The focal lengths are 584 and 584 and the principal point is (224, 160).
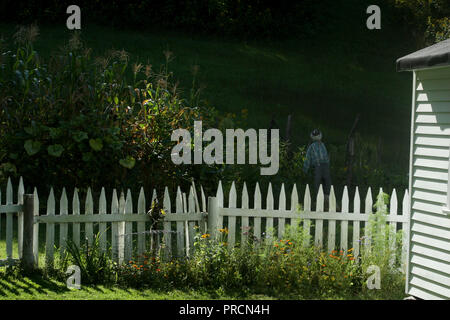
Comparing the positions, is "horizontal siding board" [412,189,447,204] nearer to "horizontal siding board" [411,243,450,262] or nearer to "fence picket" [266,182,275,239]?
"horizontal siding board" [411,243,450,262]

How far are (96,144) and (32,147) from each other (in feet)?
3.04

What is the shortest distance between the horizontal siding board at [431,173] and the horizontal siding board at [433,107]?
0.62m

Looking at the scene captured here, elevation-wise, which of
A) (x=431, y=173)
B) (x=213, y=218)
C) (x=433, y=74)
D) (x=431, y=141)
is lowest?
(x=213, y=218)

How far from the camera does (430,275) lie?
6016 millimetres

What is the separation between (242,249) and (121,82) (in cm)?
409

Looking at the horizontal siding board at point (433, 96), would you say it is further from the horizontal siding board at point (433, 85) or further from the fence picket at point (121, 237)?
the fence picket at point (121, 237)

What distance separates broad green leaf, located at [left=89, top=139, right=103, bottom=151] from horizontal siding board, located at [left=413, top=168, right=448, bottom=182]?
4.59 meters

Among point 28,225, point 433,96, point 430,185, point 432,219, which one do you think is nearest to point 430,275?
point 432,219

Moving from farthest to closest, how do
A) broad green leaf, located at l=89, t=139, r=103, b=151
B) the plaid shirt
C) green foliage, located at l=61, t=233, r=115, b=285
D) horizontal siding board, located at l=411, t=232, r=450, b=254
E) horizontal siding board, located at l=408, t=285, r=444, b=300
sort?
the plaid shirt < broad green leaf, located at l=89, t=139, r=103, b=151 < green foliage, located at l=61, t=233, r=115, b=285 < horizontal siding board, located at l=408, t=285, r=444, b=300 < horizontal siding board, located at l=411, t=232, r=450, b=254

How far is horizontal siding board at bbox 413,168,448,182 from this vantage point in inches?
→ 231

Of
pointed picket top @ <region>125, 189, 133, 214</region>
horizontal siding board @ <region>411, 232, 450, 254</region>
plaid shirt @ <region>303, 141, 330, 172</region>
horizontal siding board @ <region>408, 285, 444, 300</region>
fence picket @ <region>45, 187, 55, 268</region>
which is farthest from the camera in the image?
plaid shirt @ <region>303, 141, 330, 172</region>

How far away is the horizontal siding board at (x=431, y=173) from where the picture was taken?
588 centimetres

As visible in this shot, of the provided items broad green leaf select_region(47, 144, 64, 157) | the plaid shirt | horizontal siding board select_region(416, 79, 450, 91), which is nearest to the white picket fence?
horizontal siding board select_region(416, 79, 450, 91)

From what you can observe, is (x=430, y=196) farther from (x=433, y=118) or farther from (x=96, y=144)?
(x=96, y=144)
